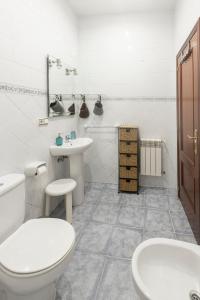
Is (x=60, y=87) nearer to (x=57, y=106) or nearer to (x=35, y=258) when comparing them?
(x=57, y=106)

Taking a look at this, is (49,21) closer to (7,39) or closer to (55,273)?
(7,39)

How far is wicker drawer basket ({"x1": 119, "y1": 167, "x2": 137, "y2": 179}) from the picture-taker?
3.06m

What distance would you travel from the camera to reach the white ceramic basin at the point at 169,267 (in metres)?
1.04

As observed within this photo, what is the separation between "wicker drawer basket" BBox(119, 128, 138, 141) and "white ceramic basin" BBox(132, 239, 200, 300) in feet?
6.41

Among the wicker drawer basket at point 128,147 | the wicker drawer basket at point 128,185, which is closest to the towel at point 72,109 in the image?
the wicker drawer basket at point 128,147

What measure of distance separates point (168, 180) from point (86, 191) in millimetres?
1262

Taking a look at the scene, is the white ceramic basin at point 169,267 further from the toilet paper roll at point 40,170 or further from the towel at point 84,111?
the towel at point 84,111

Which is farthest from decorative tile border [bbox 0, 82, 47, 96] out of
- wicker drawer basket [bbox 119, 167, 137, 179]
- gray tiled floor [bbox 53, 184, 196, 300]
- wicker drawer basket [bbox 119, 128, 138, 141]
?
wicker drawer basket [bbox 119, 167, 137, 179]

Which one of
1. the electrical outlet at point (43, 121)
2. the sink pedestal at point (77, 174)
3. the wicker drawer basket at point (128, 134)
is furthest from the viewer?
the wicker drawer basket at point (128, 134)

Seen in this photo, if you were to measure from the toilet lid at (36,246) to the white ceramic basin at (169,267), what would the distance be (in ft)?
1.43

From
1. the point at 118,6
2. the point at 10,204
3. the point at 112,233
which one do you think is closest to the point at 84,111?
the point at 118,6

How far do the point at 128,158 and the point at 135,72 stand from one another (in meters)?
1.28

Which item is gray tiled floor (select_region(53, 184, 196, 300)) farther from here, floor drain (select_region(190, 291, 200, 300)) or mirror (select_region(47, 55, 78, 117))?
mirror (select_region(47, 55, 78, 117))

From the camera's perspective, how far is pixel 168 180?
325 centimetres
